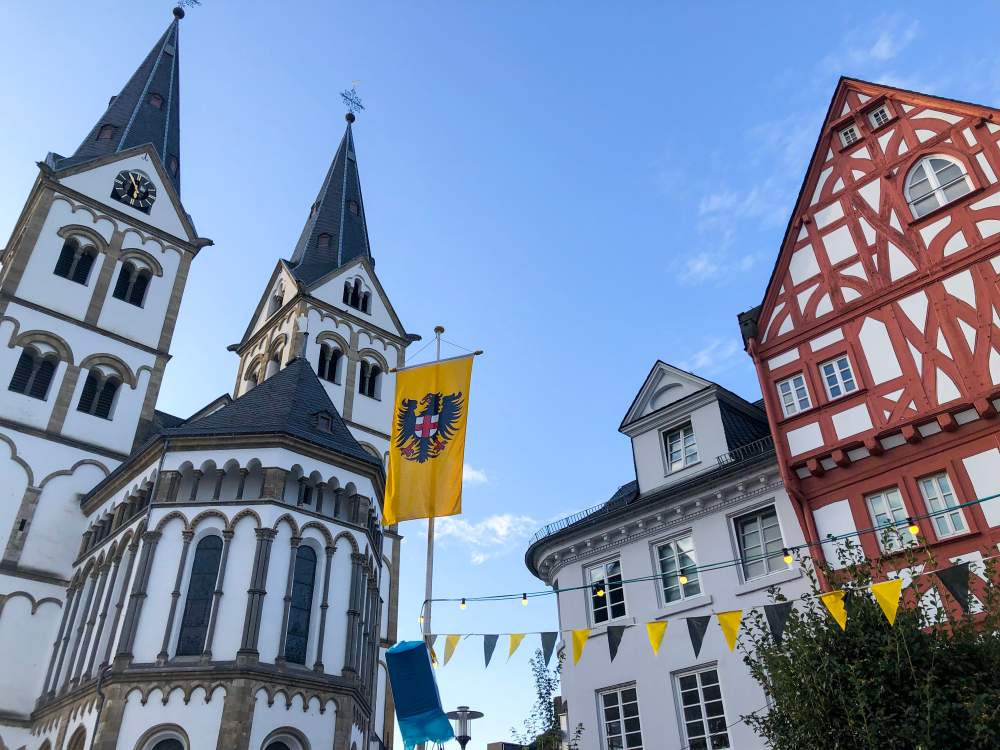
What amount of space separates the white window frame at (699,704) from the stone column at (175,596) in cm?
1293

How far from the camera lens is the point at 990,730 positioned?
11273mm

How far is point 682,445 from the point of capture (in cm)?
2169

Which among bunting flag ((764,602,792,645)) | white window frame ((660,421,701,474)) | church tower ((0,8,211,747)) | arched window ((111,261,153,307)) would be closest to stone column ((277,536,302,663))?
white window frame ((660,421,701,474))

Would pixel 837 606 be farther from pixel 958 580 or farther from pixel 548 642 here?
pixel 548 642

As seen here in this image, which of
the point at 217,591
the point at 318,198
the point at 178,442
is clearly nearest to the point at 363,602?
the point at 217,591

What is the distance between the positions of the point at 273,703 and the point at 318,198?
43111mm

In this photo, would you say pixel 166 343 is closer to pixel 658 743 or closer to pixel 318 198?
pixel 318 198

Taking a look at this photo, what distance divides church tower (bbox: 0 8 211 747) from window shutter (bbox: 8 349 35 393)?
4cm

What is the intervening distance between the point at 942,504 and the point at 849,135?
10361 millimetres

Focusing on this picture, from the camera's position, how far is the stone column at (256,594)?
863 inches

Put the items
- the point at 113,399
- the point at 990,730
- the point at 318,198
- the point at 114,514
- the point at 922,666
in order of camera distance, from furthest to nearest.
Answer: the point at 318,198, the point at 113,399, the point at 114,514, the point at 922,666, the point at 990,730

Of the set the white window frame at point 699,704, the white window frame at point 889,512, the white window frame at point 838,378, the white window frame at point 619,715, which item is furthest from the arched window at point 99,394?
the white window frame at point 889,512

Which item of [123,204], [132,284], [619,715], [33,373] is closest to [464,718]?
[619,715]

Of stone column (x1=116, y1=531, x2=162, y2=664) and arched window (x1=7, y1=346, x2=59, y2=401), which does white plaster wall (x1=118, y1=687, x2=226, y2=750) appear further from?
arched window (x1=7, y1=346, x2=59, y2=401)
